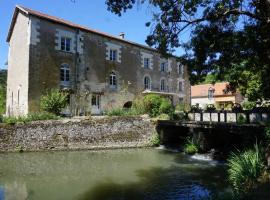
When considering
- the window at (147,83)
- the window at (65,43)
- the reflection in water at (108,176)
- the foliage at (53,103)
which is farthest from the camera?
the window at (147,83)

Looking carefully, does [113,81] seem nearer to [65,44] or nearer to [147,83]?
[147,83]

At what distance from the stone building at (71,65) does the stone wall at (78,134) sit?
4.94 metres

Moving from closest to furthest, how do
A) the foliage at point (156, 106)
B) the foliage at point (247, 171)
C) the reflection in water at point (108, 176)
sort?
the foliage at point (247, 171), the reflection in water at point (108, 176), the foliage at point (156, 106)

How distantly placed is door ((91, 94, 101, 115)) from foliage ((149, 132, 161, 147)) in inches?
312

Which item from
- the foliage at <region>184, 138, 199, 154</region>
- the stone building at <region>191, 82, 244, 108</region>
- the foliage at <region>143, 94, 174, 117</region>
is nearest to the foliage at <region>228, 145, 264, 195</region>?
the foliage at <region>184, 138, 199, 154</region>

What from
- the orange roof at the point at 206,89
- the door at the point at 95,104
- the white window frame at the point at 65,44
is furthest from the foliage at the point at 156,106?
the orange roof at the point at 206,89

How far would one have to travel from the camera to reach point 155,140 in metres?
22.4

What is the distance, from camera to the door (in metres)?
28.4

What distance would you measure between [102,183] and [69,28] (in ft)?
59.6

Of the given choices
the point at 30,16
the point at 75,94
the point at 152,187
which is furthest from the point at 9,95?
the point at 152,187

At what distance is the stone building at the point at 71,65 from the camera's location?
24.2 metres

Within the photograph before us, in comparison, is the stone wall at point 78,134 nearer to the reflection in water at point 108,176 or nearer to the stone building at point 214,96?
the reflection in water at point 108,176

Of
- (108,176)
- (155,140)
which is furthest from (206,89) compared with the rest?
(108,176)

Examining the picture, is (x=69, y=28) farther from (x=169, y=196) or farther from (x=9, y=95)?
(x=169, y=196)
